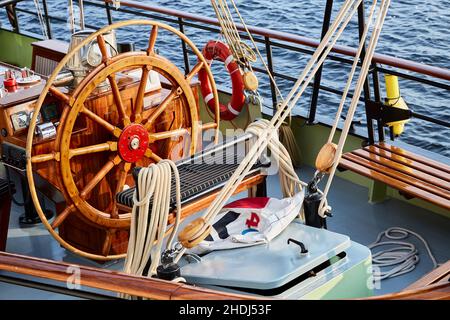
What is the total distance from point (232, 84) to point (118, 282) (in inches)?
109

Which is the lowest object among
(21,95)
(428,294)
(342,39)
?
(342,39)

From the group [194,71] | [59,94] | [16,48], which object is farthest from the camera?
[16,48]

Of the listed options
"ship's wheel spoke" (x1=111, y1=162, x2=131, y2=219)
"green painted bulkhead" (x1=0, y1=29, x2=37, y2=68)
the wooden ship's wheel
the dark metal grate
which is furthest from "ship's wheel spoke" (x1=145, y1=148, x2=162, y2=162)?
"green painted bulkhead" (x1=0, y1=29, x2=37, y2=68)

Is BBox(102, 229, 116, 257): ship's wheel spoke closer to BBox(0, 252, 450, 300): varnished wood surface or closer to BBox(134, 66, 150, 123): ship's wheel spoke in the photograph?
BBox(134, 66, 150, 123): ship's wheel spoke

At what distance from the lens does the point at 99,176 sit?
12.5 feet

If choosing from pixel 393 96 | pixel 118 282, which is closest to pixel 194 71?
pixel 393 96

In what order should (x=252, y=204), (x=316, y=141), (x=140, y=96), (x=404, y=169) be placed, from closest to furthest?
(x=252, y=204)
(x=140, y=96)
(x=404, y=169)
(x=316, y=141)

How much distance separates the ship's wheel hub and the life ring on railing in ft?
2.91

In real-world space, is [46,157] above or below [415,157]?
above

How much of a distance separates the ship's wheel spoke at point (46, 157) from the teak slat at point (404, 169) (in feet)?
5.17

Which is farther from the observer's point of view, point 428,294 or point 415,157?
point 415,157

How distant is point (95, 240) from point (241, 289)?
149cm

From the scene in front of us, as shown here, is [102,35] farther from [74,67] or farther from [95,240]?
[95,240]

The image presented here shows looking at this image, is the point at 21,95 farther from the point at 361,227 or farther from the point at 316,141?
the point at 361,227
